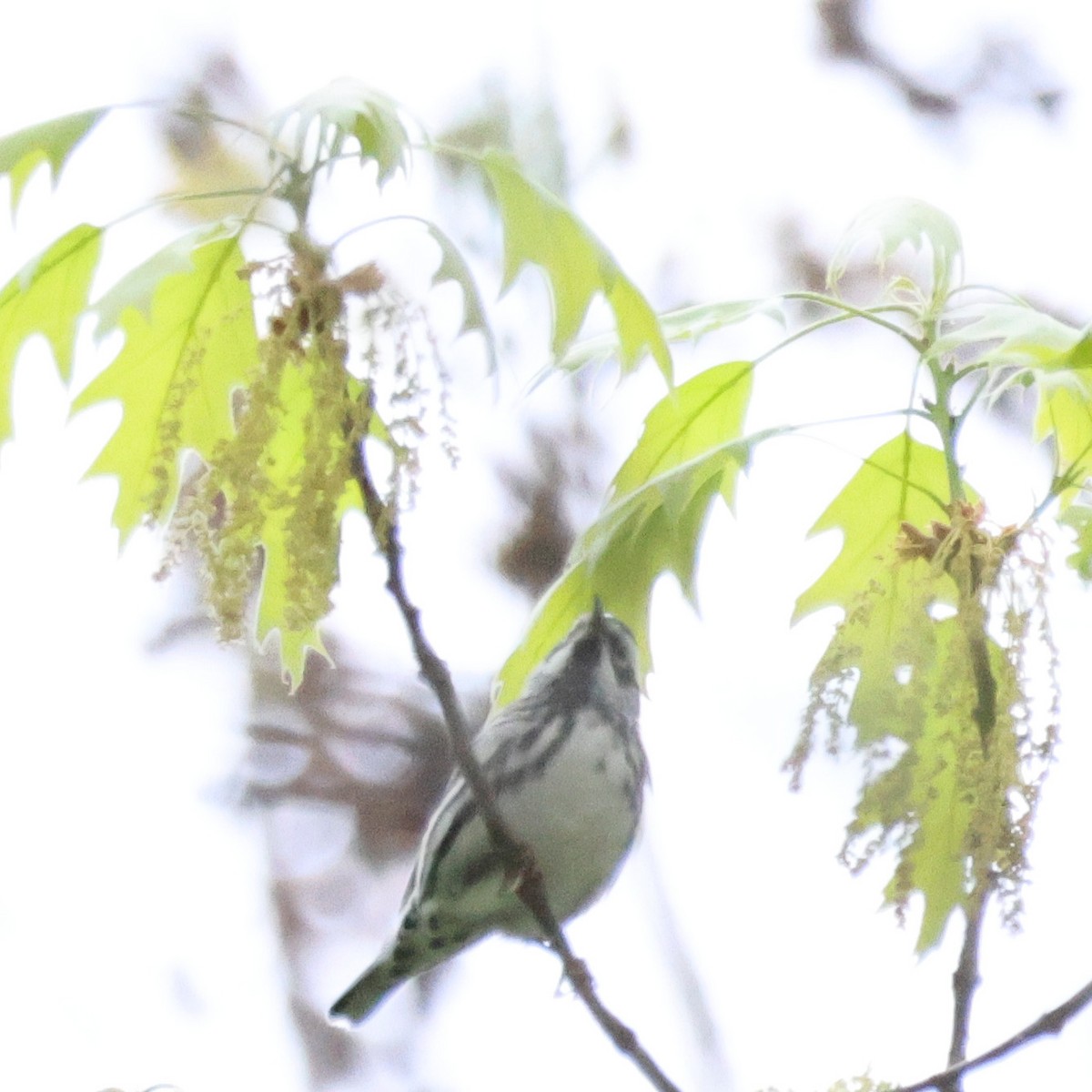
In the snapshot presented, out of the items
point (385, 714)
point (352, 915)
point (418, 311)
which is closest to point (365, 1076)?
point (352, 915)

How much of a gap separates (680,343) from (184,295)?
0.58 meters

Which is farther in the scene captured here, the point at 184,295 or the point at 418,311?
the point at 184,295

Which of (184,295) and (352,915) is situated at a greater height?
(184,295)

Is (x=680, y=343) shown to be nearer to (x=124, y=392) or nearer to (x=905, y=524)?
(x=905, y=524)

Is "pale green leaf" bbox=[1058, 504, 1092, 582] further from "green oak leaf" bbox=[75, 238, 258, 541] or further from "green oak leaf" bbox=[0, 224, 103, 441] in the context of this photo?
"green oak leaf" bbox=[0, 224, 103, 441]

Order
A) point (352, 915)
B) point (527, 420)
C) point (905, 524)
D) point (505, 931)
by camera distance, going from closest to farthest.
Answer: point (905, 524)
point (505, 931)
point (527, 420)
point (352, 915)

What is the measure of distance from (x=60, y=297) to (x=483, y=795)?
664 millimetres

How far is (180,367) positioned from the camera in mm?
1605

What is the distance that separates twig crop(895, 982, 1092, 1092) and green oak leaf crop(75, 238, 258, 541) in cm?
95

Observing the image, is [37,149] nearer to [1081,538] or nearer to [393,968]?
[1081,538]

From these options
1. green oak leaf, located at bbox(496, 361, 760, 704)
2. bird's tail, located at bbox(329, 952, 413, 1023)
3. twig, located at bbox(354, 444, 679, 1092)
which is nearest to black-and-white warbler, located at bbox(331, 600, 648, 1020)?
bird's tail, located at bbox(329, 952, 413, 1023)

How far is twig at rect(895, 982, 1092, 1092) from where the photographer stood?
1.36m

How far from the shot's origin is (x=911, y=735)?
1.50 meters

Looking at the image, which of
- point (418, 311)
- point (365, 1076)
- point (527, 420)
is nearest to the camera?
point (418, 311)
